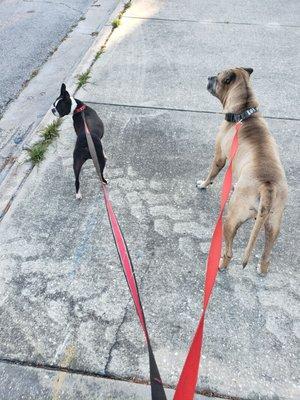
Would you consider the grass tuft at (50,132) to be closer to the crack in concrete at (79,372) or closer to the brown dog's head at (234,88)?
the brown dog's head at (234,88)

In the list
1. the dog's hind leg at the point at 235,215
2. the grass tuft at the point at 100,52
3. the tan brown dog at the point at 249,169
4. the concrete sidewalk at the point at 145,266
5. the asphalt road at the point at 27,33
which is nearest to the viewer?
the concrete sidewalk at the point at 145,266

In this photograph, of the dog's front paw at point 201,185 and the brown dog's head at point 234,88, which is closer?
the brown dog's head at point 234,88

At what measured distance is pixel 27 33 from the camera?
26.5 ft

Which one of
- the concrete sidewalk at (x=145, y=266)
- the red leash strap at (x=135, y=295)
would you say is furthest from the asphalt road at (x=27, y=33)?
the red leash strap at (x=135, y=295)

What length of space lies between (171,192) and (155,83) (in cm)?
267

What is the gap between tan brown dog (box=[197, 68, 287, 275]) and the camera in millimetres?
2980

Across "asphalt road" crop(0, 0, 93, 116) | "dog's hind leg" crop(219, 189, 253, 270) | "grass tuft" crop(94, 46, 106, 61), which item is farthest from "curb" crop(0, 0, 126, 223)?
"dog's hind leg" crop(219, 189, 253, 270)

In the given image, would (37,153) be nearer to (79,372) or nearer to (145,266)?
(145,266)

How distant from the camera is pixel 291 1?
936 cm

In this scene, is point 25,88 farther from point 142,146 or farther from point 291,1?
point 291,1

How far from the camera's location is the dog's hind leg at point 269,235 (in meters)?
3.06

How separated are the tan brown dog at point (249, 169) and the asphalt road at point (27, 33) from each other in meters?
3.58

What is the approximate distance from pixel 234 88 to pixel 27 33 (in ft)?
19.0

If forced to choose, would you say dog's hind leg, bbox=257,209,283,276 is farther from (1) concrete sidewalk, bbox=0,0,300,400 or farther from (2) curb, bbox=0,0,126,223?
(2) curb, bbox=0,0,126,223
